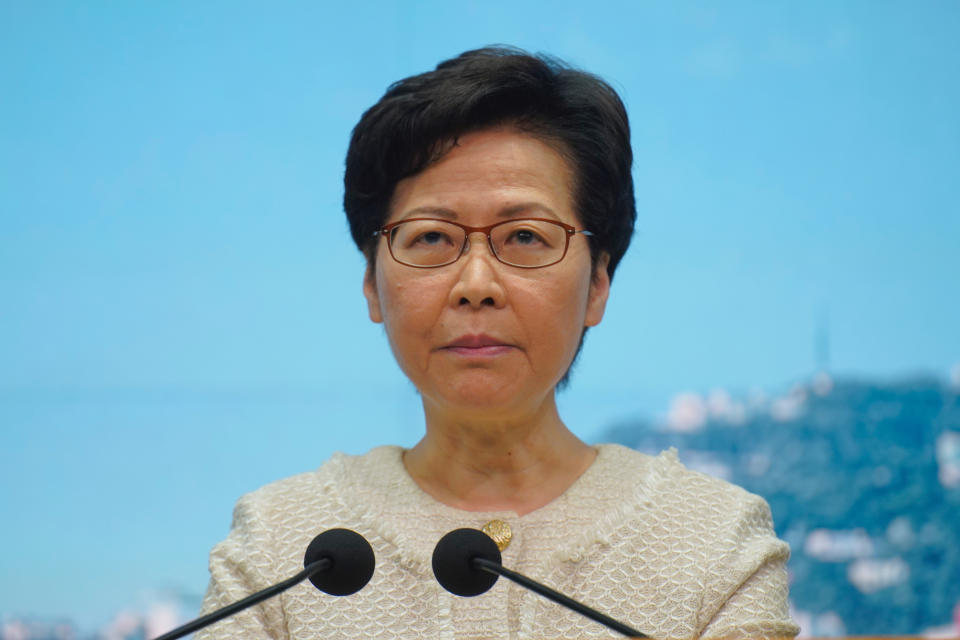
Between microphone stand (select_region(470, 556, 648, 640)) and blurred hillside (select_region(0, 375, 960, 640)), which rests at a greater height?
blurred hillside (select_region(0, 375, 960, 640))

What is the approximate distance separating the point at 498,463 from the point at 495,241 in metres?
0.34

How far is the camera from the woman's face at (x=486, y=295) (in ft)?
4.68

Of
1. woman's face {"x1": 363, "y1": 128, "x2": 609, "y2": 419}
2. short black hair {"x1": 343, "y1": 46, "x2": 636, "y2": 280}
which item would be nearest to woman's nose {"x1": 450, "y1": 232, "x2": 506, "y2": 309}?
woman's face {"x1": 363, "y1": 128, "x2": 609, "y2": 419}

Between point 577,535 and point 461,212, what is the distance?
47 centimetres

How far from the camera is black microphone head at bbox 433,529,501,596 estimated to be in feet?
3.51

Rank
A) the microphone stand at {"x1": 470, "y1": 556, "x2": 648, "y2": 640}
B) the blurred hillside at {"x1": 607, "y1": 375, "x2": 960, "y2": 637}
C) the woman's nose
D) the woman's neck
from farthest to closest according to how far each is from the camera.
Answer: the blurred hillside at {"x1": 607, "y1": 375, "x2": 960, "y2": 637}, the woman's neck, the woman's nose, the microphone stand at {"x1": 470, "y1": 556, "x2": 648, "y2": 640}

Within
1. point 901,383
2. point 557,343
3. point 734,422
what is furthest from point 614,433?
point 557,343

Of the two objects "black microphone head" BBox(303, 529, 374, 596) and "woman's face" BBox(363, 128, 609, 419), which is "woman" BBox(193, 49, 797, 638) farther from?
"black microphone head" BBox(303, 529, 374, 596)

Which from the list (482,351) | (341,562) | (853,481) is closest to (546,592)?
(341,562)

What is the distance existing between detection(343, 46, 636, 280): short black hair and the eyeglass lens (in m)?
0.08

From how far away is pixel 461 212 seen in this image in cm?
146

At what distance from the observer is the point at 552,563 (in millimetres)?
1504

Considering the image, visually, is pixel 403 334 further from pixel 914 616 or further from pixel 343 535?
pixel 914 616

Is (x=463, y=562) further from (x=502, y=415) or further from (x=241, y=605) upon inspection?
(x=502, y=415)
